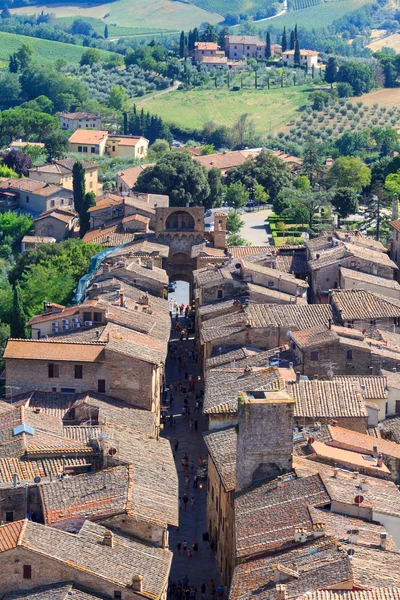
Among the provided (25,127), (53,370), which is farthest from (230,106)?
(53,370)

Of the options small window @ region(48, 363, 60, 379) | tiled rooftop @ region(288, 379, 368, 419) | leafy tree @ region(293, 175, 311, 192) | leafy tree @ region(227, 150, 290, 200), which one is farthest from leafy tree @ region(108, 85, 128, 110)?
tiled rooftop @ region(288, 379, 368, 419)

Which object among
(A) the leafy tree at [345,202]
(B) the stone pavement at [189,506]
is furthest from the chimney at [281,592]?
(A) the leafy tree at [345,202]

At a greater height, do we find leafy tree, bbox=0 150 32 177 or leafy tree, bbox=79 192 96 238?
leafy tree, bbox=79 192 96 238

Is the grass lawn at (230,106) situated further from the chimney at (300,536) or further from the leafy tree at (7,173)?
the chimney at (300,536)

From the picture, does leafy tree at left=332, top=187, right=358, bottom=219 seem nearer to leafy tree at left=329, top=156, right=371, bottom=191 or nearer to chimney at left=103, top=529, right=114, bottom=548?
leafy tree at left=329, top=156, right=371, bottom=191

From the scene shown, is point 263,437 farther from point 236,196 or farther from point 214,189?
point 214,189

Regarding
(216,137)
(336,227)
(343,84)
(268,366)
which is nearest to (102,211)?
→ (336,227)
